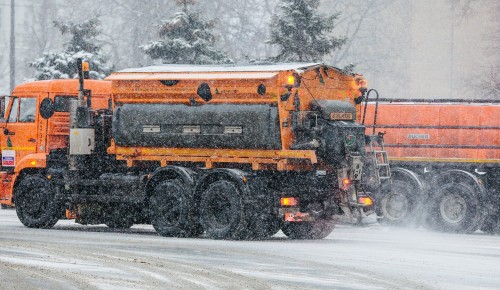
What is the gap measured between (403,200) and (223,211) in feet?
18.3

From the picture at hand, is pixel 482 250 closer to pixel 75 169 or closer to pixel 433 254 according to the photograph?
pixel 433 254

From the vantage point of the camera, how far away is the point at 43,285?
14.0 m

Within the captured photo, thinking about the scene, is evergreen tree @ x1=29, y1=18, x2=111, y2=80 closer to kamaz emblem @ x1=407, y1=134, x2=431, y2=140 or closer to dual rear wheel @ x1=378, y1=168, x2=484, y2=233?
kamaz emblem @ x1=407, y1=134, x2=431, y2=140

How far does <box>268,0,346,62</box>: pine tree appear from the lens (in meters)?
31.5

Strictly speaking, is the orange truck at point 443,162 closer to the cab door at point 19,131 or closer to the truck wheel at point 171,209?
the truck wheel at point 171,209

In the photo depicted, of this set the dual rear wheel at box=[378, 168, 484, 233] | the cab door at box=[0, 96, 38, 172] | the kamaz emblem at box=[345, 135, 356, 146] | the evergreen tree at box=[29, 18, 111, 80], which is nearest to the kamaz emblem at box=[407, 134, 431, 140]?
the dual rear wheel at box=[378, 168, 484, 233]

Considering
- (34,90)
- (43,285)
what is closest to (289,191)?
(34,90)

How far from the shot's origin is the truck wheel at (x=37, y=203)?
22.9 meters

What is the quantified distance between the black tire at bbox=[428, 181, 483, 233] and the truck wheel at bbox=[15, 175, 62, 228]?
7.26 m

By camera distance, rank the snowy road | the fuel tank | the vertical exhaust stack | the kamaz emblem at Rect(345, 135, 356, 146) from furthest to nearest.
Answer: the vertical exhaust stack → the kamaz emblem at Rect(345, 135, 356, 146) → the fuel tank → the snowy road

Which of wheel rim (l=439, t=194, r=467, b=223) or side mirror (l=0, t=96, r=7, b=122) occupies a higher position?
side mirror (l=0, t=96, r=7, b=122)

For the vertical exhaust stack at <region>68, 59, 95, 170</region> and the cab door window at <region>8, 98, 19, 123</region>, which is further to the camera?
the cab door window at <region>8, 98, 19, 123</region>

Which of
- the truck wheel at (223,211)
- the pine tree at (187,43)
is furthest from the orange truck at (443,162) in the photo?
the pine tree at (187,43)

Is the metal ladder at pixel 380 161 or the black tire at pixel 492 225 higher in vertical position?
the metal ladder at pixel 380 161
